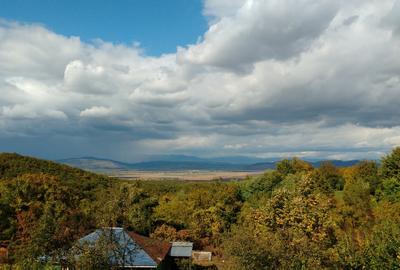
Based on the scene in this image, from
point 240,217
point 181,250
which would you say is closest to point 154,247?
point 181,250

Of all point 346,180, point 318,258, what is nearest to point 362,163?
point 346,180

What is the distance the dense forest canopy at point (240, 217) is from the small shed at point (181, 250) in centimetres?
395

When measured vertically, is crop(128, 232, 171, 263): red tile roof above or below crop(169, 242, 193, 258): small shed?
above

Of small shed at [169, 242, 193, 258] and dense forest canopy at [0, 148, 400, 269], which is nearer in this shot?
dense forest canopy at [0, 148, 400, 269]

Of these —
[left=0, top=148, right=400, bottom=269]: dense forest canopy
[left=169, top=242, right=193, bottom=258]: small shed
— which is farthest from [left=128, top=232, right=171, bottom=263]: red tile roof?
[left=0, top=148, right=400, bottom=269]: dense forest canopy

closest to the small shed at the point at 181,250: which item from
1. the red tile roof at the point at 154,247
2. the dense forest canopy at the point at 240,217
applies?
the red tile roof at the point at 154,247

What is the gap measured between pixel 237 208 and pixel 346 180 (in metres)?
32.1

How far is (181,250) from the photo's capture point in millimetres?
47656

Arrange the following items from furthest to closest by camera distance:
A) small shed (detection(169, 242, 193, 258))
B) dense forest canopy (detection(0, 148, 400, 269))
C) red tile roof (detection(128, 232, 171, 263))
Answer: small shed (detection(169, 242, 193, 258))
red tile roof (detection(128, 232, 171, 263))
dense forest canopy (detection(0, 148, 400, 269))

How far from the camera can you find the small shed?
46366mm

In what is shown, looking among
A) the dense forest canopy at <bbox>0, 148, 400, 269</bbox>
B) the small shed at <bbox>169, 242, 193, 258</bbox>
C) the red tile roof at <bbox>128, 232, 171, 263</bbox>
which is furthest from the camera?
the small shed at <bbox>169, 242, 193, 258</bbox>

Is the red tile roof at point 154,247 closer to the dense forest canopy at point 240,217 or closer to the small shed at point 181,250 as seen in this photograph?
the small shed at point 181,250

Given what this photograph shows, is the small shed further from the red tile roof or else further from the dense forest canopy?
the dense forest canopy

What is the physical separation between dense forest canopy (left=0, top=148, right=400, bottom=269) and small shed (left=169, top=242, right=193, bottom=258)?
3954 millimetres
